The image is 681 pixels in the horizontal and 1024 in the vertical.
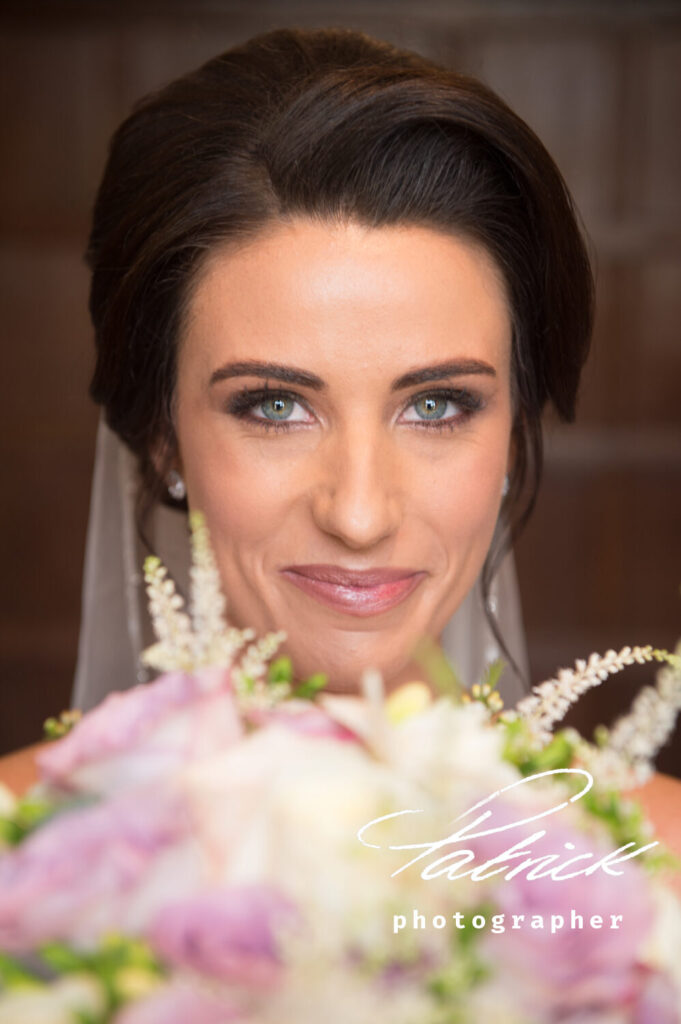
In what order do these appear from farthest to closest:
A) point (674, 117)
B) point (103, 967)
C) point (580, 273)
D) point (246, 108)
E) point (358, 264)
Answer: point (674, 117) → point (580, 273) → point (246, 108) → point (358, 264) → point (103, 967)

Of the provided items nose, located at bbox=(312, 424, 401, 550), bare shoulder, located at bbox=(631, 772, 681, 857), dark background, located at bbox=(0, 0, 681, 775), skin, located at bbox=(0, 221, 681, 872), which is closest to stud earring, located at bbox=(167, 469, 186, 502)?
skin, located at bbox=(0, 221, 681, 872)

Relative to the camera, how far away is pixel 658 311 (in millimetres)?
3135

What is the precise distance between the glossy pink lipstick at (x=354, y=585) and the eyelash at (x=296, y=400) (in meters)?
0.18

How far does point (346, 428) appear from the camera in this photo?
4.15ft

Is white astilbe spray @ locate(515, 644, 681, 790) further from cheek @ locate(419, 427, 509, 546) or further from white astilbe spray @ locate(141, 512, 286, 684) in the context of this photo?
cheek @ locate(419, 427, 509, 546)

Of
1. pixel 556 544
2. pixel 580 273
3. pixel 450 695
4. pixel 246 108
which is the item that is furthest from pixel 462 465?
pixel 556 544

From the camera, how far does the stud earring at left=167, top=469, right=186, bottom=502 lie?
1618mm

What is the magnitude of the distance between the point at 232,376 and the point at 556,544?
203 centimetres

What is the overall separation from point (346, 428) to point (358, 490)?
78 mm

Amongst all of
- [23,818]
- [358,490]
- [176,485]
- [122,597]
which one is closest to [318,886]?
[23,818]

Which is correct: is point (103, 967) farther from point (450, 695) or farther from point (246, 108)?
point (246, 108)

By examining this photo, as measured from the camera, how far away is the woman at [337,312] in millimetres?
1284

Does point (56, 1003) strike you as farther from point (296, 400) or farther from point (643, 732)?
point (296, 400)

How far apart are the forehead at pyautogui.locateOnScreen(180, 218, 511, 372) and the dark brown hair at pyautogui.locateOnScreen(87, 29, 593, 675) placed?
3cm
